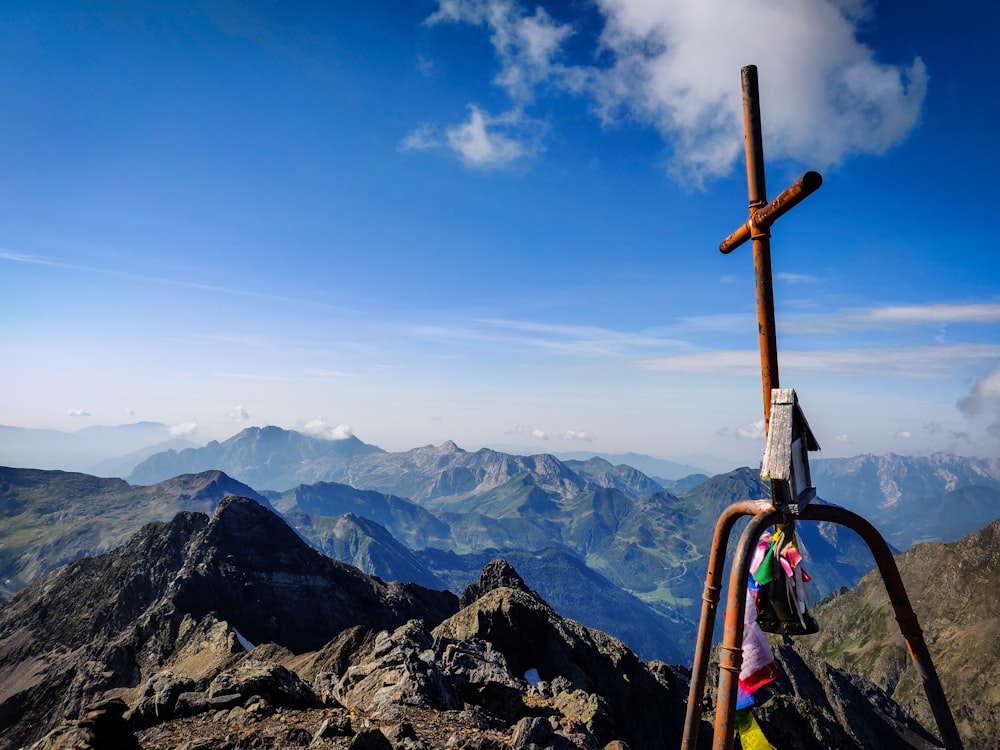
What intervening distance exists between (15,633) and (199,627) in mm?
69534

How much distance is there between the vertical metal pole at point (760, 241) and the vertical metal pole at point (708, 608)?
963 millimetres

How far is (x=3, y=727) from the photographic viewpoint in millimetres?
68125

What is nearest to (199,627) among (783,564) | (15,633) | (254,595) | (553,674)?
(254,595)

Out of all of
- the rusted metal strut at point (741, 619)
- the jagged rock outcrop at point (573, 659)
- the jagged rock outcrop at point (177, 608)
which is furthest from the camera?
the jagged rock outcrop at point (177, 608)

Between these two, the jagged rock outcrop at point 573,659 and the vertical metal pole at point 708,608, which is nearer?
the vertical metal pole at point 708,608

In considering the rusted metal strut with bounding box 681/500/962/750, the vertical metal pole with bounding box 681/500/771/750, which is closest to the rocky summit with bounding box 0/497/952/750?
the vertical metal pole with bounding box 681/500/771/750

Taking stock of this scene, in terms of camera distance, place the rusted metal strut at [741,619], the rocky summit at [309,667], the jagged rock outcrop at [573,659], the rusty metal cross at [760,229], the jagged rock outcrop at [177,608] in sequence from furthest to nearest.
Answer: the jagged rock outcrop at [177,608], the jagged rock outcrop at [573,659], the rocky summit at [309,667], the rusty metal cross at [760,229], the rusted metal strut at [741,619]

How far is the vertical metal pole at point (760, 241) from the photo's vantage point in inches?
218

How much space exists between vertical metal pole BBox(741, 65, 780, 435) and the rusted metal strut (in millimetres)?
1059

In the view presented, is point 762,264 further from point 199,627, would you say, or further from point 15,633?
point 15,633

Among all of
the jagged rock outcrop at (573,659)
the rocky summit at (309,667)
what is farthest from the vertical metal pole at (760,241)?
the jagged rock outcrop at (573,659)

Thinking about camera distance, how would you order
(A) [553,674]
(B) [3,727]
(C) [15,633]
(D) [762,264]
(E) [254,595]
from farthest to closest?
(C) [15,633], (E) [254,595], (B) [3,727], (A) [553,674], (D) [762,264]

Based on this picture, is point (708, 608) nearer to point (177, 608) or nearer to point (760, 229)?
point (760, 229)

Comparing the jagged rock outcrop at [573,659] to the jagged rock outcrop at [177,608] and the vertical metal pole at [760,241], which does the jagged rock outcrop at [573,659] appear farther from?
the vertical metal pole at [760,241]
